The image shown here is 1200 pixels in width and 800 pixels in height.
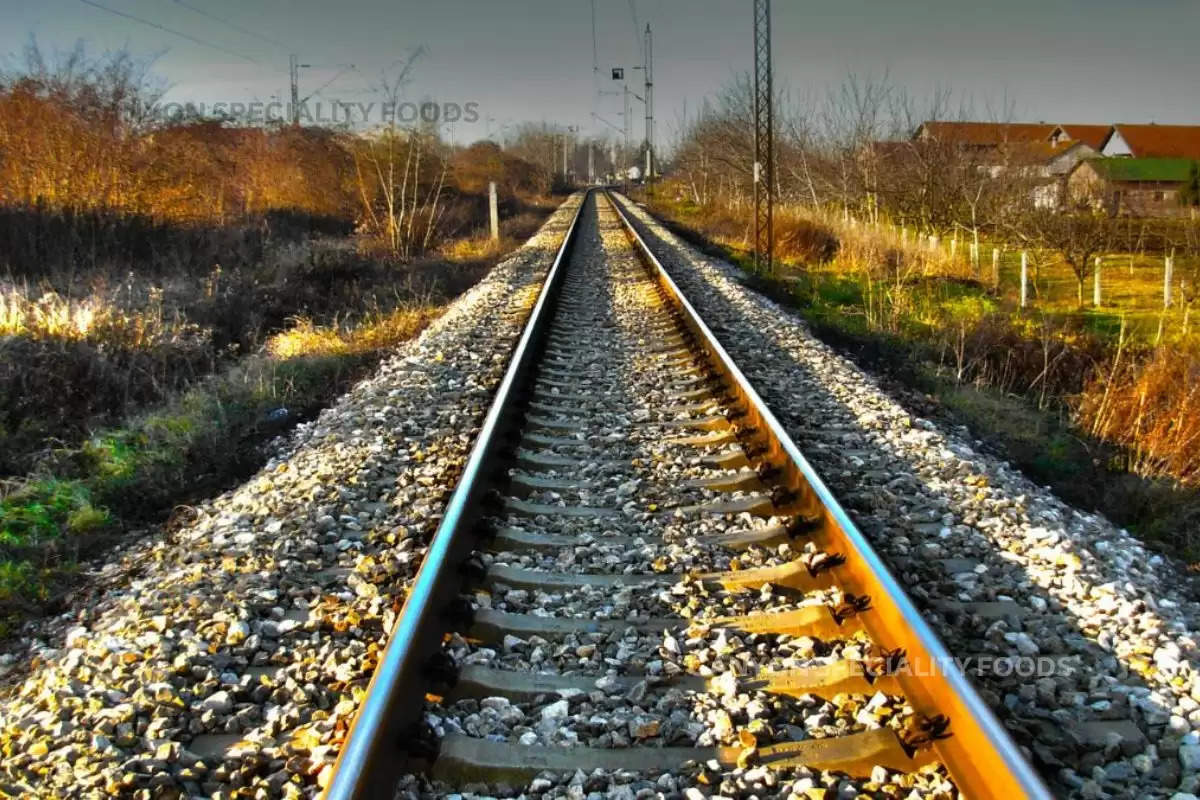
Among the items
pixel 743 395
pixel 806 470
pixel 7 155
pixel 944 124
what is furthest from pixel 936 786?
pixel 944 124

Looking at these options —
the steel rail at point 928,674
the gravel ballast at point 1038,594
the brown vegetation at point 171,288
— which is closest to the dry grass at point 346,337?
the brown vegetation at point 171,288

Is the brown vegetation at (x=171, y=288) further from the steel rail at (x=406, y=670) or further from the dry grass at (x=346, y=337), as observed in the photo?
the steel rail at (x=406, y=670)

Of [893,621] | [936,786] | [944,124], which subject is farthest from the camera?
[944,124]

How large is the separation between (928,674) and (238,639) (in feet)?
7.31

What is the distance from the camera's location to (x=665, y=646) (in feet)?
9.92

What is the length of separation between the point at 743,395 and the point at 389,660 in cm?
375

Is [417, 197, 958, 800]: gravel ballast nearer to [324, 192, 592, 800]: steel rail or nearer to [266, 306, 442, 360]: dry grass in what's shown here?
[324, 192, 592, 800]: steel rail

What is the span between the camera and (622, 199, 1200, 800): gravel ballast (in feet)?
8.23

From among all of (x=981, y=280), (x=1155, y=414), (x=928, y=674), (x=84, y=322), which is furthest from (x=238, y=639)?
(x=981, y=280)

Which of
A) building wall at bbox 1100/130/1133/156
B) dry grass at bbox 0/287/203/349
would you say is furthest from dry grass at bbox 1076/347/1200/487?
building wall at bbox 1100/130/1133/156

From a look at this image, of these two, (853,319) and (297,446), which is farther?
(853,319)

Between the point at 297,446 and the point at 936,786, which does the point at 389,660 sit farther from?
the point at 297,446

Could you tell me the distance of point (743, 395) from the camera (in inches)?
233

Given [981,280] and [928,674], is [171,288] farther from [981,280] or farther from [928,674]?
[981,280]
